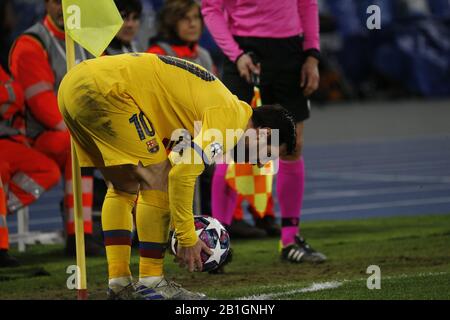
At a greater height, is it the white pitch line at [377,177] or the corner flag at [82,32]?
the corner flag at [82,32]

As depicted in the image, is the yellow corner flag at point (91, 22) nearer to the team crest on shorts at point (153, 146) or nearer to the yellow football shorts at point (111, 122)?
the yellow football shorts at point (111, 122)

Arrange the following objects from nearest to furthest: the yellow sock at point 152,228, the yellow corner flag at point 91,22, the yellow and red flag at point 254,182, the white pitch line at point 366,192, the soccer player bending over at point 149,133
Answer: the soccer player bending over at point 149,133
the yellow sock at point 152,228
the yellow corner flag at point 91,22
the yellow and red flag at point 254,182
the white pitch line at point 366,192

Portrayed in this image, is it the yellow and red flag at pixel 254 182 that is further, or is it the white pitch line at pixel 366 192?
the white pitch line at pixel 366 192

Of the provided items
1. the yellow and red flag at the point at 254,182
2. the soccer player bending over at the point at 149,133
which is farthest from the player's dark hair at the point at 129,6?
the soccer player bending over at the point at 149,133

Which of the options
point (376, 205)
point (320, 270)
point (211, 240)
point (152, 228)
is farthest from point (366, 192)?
point (152, 228)

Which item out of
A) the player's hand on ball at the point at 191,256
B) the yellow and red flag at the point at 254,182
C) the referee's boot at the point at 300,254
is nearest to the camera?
the player's hand on ball at the point at 191,256

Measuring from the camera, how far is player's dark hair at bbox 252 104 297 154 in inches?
246

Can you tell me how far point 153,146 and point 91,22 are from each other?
83 centimetres

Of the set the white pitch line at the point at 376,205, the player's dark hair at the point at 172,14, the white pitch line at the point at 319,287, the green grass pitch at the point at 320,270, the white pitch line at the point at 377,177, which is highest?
the player's dark hair at the point at 172,14

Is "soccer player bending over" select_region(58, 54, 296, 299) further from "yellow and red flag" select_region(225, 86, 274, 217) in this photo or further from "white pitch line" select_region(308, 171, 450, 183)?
"white pitch line" select_region(308, 171, 450, 183)

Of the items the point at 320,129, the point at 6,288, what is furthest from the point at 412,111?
the point at 6,288

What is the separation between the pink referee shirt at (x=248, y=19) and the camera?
795 centimetres

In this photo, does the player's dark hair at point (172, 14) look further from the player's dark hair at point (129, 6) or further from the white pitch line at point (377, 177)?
the white pitch line at point (377, 177)

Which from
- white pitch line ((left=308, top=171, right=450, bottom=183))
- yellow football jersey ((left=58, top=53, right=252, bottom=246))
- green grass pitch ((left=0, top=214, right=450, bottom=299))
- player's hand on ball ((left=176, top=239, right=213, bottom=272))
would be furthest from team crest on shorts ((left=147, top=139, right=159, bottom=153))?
white pitch line ((left=308, top=171, right=450, bottom=183))
